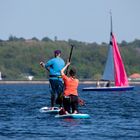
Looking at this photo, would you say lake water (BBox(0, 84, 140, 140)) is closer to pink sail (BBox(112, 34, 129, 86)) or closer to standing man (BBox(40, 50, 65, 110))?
standing man (BBox(40, 50, 65, 110))

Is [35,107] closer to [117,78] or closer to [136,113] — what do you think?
[136,113]

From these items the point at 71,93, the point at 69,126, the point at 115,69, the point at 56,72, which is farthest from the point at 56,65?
the point at 115,69

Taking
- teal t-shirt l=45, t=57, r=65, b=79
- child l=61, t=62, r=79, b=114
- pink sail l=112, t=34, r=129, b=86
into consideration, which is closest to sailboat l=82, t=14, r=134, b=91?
pink sail l=112, t=34, r=129, b=86

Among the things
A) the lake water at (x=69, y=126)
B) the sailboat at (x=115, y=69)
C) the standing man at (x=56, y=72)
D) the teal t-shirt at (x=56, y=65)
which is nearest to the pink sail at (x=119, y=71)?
the sailboat at (x=115, y=69)

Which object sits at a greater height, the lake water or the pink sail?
the pink sail

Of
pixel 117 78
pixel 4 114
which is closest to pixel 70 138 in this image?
pixel 4 114

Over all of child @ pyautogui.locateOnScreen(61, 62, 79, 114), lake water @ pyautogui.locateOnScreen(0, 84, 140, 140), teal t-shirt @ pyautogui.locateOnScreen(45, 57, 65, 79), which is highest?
teal t-shirt @ pyautogui.locateOnScreen(45, 57, 65, 79)

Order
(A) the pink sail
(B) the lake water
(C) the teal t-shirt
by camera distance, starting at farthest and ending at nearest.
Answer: (A) the pink sail, (C) the teal t-shirt, (B) the lake water

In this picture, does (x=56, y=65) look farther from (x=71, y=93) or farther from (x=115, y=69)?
(x=115, y=69)

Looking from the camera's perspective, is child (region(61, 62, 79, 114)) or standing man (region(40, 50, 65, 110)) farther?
standing man (region(40, 50, 65, 110))

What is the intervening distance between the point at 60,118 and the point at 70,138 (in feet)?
21.4

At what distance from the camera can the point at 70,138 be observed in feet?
83.3

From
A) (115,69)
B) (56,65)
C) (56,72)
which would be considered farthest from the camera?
(115,69)

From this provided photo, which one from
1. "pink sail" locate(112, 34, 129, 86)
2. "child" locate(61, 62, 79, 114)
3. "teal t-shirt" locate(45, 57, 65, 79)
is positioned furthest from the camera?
"pink sail" locate(112, 34, 129, 86)
